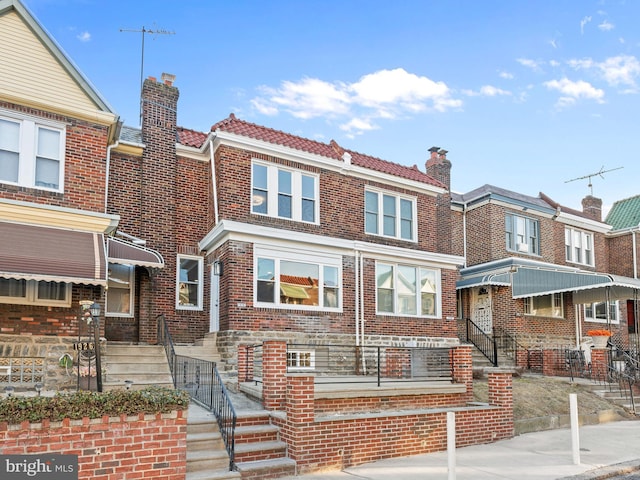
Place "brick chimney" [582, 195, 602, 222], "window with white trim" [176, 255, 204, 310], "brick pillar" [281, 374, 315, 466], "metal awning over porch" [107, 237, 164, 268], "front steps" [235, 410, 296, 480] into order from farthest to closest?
1. "brick chimney" [582, 195, 602, 222]
2. "window with white trim" [176, 255, 204, 310]
3. "metal awning over porch" [107, 237, 164, 268]
4. "brick pillar" [281, 374, 315, 466]
5. "front steps" [235, 410, 296, 480]

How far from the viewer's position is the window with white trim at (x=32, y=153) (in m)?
12.8

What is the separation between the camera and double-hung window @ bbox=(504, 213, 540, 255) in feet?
80.2

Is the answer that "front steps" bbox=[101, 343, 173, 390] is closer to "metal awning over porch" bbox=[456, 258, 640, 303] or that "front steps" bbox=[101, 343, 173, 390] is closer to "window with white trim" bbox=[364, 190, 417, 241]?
"window with white trim" bbox=[364, 190, 417, 241]

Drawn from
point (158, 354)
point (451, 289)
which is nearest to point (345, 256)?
point (451, 289)

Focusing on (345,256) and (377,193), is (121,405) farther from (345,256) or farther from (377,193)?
(377,193)

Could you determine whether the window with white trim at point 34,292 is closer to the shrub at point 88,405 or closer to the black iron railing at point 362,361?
the shrub at point 88,405

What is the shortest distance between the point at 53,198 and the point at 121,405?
22.8 feet

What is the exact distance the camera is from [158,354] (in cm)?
1409

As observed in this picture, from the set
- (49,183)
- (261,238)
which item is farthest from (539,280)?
(49,183)

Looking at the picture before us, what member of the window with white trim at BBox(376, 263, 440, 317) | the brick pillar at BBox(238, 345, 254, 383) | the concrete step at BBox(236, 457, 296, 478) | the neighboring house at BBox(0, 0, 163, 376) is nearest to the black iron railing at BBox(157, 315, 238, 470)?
the concrete step at BBox(236, 457, 296, 478)

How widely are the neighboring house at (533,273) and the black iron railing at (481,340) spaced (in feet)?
1.55

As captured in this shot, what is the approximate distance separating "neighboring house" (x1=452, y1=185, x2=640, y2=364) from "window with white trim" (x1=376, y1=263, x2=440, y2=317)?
3.14 m

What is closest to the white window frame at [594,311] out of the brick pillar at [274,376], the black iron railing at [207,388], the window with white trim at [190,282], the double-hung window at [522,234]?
the double-hung window at [522,234]

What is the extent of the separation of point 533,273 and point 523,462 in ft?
40.8
